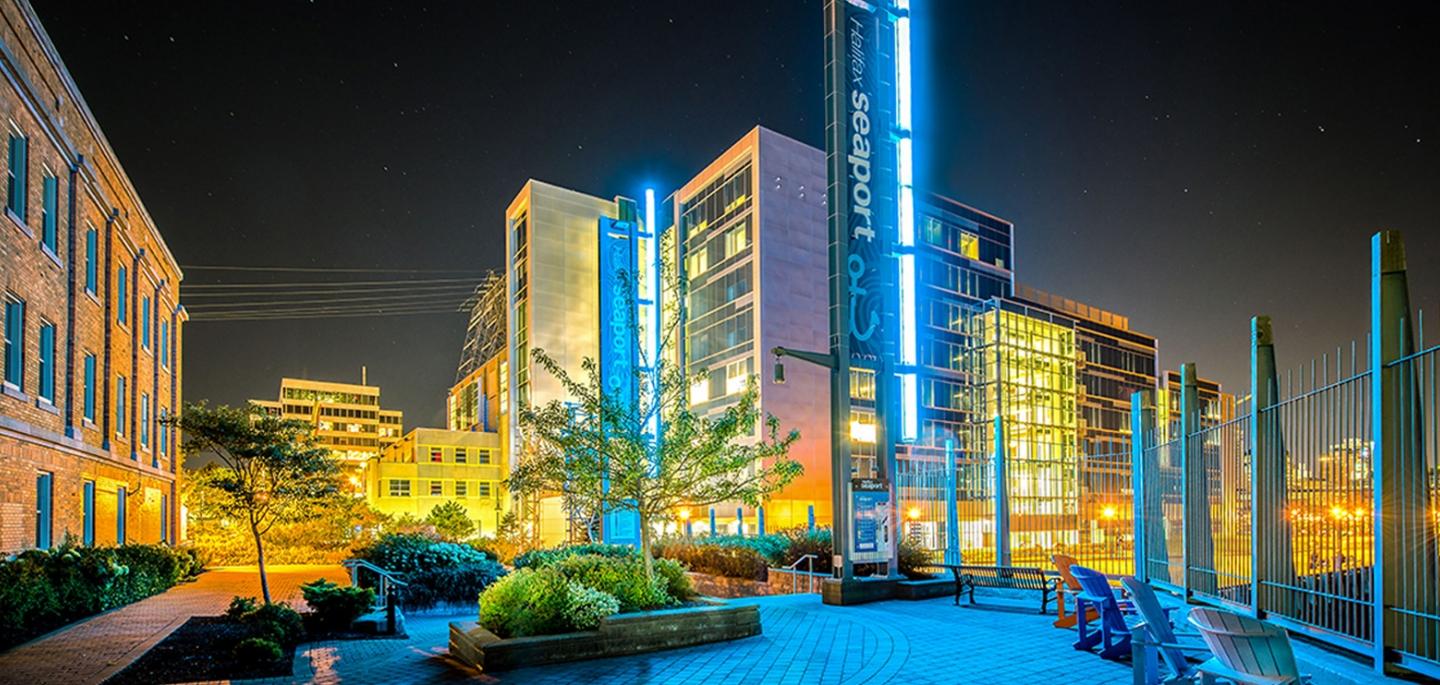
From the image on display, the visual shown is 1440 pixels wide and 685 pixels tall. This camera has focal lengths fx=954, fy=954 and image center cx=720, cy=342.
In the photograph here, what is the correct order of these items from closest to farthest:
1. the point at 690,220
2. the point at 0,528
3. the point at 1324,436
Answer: the point at 1324,436
the point at 0,528
the point at 690,220

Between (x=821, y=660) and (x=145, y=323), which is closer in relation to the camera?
(x=821, y=660)

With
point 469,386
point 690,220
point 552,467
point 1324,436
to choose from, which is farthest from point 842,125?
point 469,386

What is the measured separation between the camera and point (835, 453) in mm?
18562

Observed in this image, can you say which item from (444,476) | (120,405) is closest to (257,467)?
(120,405)

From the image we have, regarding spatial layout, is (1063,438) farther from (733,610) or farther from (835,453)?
(733,610)

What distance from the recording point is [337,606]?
1424 centimetres

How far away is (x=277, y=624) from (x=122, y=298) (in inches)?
768

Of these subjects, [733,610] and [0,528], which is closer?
[733,610]

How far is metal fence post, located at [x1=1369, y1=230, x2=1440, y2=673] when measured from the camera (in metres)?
6.64

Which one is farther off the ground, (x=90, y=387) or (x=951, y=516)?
(x=90, y=387)

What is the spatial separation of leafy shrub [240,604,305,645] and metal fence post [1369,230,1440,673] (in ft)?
39.4

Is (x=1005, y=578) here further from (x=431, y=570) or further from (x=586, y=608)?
(x=431, y=570)

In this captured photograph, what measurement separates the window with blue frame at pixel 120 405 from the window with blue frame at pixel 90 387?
1.54 metres

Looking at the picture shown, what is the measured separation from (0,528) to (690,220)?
54.8 metres
